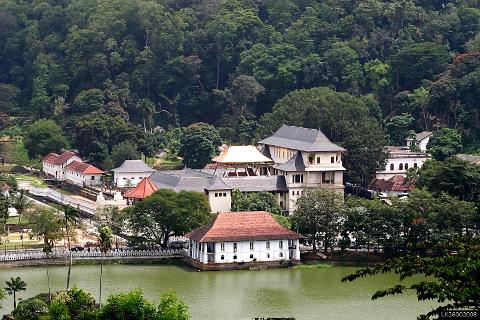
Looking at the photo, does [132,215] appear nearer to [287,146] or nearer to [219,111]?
[287,146]

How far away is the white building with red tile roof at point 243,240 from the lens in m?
54.9

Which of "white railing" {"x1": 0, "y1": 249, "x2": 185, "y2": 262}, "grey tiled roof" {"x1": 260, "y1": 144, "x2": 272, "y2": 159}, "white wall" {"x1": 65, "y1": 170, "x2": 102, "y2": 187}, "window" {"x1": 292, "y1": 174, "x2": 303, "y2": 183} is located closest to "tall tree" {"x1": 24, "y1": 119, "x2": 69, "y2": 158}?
"white wall" {"x1": 65, "y1": 170, "x2": 102, "y2": 187}

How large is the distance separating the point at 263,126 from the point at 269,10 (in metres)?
23.7

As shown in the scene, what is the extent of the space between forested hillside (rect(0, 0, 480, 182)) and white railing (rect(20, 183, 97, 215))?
6.32m

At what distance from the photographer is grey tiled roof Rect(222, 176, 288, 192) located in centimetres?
6569

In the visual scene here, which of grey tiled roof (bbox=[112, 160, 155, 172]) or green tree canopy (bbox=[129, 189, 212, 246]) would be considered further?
grey tiled roof (bbox=[112, 160, 155, 172])

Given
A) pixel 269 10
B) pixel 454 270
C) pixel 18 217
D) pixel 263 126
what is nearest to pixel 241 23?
pixel 269 10

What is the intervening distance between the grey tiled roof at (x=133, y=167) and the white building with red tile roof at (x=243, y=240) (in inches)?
752

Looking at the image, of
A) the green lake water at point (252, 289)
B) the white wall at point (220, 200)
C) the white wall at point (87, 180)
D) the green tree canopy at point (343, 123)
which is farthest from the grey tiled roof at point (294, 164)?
the white wall at point (87, 180)

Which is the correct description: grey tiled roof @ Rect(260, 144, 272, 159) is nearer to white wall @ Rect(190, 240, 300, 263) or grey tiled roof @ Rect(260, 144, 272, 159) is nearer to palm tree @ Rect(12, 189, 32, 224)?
palm tree @ Rect(12, 189, 32, 224)

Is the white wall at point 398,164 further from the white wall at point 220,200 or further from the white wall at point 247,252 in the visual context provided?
the white wall at point 247,252

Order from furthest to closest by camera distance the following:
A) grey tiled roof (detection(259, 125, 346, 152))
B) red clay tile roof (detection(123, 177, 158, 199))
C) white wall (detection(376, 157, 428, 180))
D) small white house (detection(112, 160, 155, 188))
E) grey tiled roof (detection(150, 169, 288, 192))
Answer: small white house (detection(112, 160, 155, 188)) → white wall (detection(376, 157, 428, 180)) → grey tiled roof (detection(259, 125, 346, 152)) → red clay tile roof (detection(123, 177, 158, 199)) → grey tiled roof (detection(150, 169, 288, 192))

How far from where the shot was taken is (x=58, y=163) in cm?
8100

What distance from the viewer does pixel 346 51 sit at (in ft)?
297
